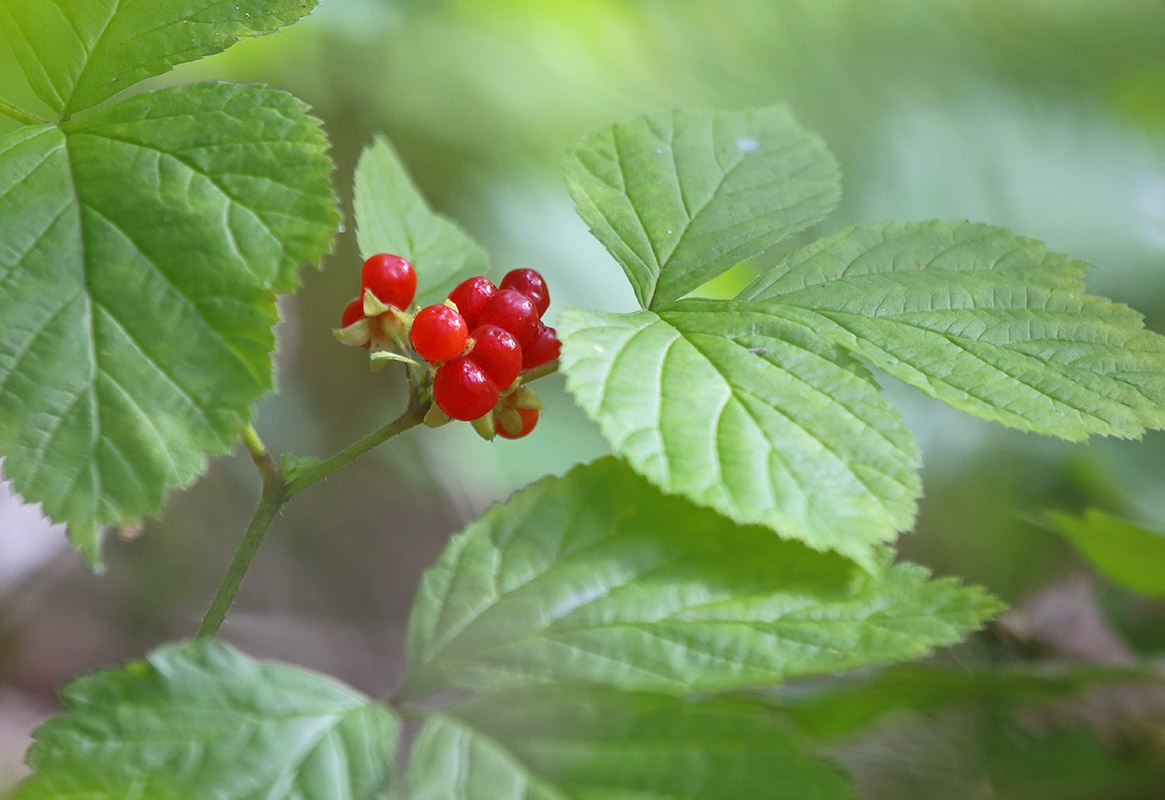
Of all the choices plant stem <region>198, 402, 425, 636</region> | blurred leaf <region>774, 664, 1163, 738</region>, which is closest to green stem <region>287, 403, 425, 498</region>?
plant stem <region>198, 402, 425, 636</region>

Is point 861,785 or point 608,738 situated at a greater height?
point 608,738

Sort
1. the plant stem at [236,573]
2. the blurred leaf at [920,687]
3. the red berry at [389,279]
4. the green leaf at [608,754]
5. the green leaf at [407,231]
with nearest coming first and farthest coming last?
the green leaf at [608,754] < the plant stem at [236,573] < the red berry at [389,279] < the green leaf at [407,231] < the blurred leaf at [920,687]

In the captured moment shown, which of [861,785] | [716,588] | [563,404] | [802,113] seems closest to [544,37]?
[802,113]

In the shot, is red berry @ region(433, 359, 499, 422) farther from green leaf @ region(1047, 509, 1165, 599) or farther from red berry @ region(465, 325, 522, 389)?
green leaf @ region(1047, 509, 1165, 599)

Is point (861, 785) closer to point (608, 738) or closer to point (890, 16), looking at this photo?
point (608, 738)

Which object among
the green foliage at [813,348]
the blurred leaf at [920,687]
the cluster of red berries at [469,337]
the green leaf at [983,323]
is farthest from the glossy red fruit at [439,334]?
the blurred leaf at [920,687]

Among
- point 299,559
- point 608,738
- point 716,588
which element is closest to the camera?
point 608,738

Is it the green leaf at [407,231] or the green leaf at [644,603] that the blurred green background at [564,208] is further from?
the green leaf at [644,603]
